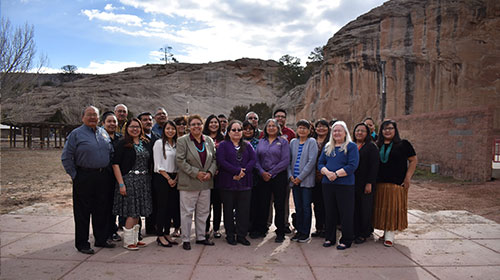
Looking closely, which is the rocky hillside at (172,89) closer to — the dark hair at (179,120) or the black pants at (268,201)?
the dark hair at (179,120)

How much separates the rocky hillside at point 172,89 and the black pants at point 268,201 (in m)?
35.6

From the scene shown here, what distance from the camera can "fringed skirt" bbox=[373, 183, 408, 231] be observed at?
448cm

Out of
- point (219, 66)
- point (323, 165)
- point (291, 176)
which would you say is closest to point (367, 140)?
point (323, 165)

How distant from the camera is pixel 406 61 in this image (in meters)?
18.4

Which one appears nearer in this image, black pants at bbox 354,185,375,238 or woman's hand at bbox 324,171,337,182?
woman's hand at bbox 324,171,337,182

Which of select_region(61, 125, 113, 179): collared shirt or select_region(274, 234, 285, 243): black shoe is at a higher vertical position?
select_region(61, 125, 113, 179): collared shirt

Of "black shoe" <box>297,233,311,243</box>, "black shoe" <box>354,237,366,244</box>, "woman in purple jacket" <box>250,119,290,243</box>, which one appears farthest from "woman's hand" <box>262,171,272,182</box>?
"black shoe" <box>354,237,366,244</box>

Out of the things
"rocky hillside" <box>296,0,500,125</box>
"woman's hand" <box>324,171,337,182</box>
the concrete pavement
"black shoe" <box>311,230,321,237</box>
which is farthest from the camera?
"rocky hillside" <box>296,0,500,125</box>

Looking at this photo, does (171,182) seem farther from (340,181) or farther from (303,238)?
(340,181)

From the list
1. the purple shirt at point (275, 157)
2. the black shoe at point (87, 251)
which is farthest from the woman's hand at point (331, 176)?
the black shoe at point (87, 251)

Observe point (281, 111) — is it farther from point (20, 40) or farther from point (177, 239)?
point (20, 40)

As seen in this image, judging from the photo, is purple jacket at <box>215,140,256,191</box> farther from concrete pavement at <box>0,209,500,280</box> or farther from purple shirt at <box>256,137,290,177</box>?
concrete pavement at <box>0,209,500,280</box>

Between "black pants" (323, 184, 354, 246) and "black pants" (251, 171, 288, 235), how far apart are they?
24.2 inches

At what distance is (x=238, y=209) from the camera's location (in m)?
4.48
